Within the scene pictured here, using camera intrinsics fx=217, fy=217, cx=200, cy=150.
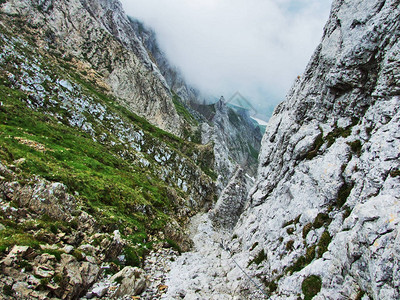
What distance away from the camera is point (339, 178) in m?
19.1

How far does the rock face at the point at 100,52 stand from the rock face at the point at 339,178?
109634mm

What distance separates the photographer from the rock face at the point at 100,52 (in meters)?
111

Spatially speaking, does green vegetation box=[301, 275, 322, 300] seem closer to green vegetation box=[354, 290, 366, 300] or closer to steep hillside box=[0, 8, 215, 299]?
green vegetation box=[354, 290, 366, 300]

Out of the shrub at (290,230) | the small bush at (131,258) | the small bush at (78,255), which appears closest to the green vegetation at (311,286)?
the shrub at (290,230)

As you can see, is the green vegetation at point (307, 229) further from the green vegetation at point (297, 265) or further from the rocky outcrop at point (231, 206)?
the rocky outcrop at point (231, 206)

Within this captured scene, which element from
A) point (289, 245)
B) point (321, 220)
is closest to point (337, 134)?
point (321, 220)

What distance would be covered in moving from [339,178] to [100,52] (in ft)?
485

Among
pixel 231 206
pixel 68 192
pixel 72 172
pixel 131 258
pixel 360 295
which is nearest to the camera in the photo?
pixel 360 295

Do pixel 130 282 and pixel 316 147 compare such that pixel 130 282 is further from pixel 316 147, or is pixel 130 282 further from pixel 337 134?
pixel 337 134

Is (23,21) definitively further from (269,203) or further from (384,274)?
(384,274)

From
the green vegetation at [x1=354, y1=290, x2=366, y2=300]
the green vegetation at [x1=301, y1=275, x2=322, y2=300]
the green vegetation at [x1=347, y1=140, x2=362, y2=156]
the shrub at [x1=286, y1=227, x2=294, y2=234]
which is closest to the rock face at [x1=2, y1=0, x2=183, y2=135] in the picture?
the shrub at [x1=286, y1=227, x2=294, y2=234]

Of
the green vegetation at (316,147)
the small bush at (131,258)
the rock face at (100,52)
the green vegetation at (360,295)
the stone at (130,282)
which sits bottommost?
the stone at (130,282)

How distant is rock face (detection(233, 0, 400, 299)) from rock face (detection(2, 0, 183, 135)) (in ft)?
360

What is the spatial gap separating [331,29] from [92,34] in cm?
14355
